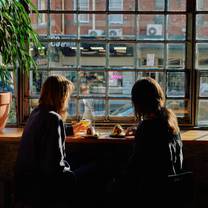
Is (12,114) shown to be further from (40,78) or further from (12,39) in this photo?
(12,39)

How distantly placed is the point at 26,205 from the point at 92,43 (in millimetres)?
1467

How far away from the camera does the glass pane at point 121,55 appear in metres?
3.62

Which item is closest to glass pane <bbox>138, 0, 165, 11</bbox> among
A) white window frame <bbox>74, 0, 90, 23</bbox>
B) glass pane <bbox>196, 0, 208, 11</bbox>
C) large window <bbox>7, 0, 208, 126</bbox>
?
large window <bbox>7, 0, 208, 126</bbox>

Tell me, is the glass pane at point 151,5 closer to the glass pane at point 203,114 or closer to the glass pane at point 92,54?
the glass pane at point 92,54

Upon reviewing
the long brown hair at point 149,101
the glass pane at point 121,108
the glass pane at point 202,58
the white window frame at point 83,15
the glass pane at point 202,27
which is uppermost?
the white window frame at point 83,15

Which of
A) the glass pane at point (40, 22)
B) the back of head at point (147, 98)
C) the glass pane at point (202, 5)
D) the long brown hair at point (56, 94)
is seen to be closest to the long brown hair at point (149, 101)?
the back of head at point (147, 98)

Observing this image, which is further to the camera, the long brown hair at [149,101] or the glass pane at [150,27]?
the glass pane at [150,27]

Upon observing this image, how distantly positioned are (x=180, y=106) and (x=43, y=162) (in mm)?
1406

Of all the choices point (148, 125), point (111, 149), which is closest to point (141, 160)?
point (148, 125)

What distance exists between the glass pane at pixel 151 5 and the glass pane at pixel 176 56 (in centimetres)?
31

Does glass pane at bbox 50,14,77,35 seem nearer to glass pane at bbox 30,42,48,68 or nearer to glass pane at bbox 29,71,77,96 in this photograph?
glass pane at bbox 30,42,48,68

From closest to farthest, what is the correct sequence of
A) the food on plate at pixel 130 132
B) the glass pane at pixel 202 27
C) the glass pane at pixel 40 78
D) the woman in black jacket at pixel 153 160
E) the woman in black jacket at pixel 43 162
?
the woman in black jacket at pixel 153 160, the woman in black jacket at pixel 43 162, the food on plate at pixel 130 132, the glass pane at pixel 202 27, the glass pane at pixel 40 78

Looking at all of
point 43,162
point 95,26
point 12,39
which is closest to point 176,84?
point 95,26

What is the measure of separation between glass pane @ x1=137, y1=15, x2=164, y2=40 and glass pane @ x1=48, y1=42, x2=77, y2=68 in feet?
→ 1.75
